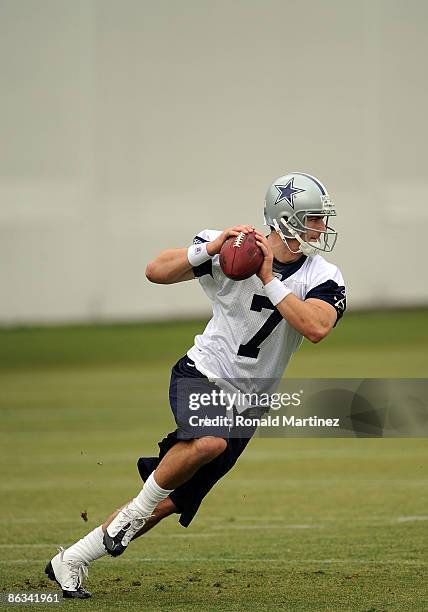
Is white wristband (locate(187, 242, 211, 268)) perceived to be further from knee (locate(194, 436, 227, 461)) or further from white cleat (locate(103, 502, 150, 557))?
white cleat (locate(103, 502, 150, 557))

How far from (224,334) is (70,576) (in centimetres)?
119

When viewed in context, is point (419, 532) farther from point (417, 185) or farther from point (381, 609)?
point (417, 185)

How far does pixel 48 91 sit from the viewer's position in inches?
754

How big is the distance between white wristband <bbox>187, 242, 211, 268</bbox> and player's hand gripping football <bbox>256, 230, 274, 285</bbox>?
24 cm

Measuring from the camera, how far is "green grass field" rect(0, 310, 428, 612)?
5.05m

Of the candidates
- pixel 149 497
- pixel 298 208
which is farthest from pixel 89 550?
pixel 298 208

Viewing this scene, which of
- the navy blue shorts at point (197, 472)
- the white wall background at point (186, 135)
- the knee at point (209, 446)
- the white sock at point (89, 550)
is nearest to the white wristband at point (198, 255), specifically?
the navy blue shorts at point (197, 472)

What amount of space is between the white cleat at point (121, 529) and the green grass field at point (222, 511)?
8.5 inches

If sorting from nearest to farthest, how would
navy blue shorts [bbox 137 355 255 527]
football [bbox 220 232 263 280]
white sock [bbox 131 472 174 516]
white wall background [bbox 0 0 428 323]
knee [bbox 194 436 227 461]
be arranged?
1. football [bbox 220 232 263 280]
2. knee [bbox 194 436 227 461]
3. white sock [bbox 131 472 174 516]
4. navy blue shorts [bbox 137 355 255 527]
5. white wall background [bbox 0 0 428 323]

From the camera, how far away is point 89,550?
4.89 meters

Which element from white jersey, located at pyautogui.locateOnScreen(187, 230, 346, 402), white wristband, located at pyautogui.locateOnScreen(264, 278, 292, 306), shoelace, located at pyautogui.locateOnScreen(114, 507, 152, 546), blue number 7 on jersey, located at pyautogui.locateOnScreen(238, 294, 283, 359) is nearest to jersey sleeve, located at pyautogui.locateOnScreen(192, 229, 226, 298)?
white jersey, located at pyautogui.locateOnScreen(187, 230, 346, 402)

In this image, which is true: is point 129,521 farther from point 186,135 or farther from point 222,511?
point 186,135

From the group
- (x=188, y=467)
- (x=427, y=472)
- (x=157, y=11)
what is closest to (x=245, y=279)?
(x=188, y=467)

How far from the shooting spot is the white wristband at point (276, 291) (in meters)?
4.64
